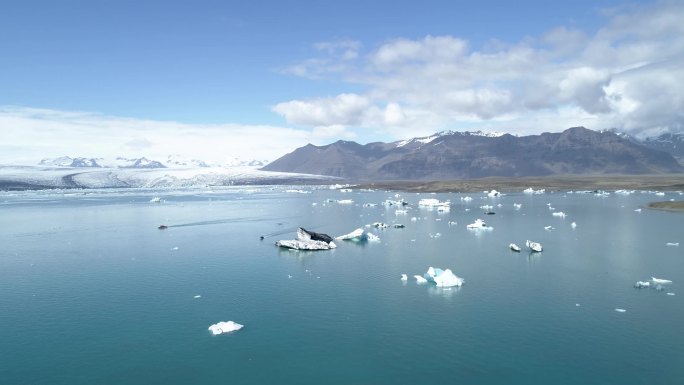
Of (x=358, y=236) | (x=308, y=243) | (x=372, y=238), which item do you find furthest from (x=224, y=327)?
(x=372, y=238)

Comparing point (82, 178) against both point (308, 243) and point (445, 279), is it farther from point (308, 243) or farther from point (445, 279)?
point (445, 279)

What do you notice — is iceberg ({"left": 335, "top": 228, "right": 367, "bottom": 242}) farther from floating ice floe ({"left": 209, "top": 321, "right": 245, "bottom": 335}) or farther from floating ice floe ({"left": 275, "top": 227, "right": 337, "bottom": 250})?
floating ice floe ({"left": 209, "top": 321, "right": 245, "bottom": 335})

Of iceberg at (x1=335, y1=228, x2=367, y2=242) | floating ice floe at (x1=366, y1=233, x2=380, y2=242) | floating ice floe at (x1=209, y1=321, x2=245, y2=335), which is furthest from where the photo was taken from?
floating ice floe at (x1=366, y1=233, x2=380, y2=242)

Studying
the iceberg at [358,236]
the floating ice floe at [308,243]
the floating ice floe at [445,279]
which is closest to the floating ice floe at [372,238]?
the iceberg at [358,236]

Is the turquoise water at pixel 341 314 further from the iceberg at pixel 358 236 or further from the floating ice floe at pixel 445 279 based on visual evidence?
the iceberg at pixel 358 236

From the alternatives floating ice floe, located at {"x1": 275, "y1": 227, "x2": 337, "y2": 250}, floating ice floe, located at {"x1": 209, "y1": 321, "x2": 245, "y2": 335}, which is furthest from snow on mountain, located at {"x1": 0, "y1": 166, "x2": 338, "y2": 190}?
floating ice floe, located at {"x1": 209, "y1": 321, "x2": 245, "y2": 335}
